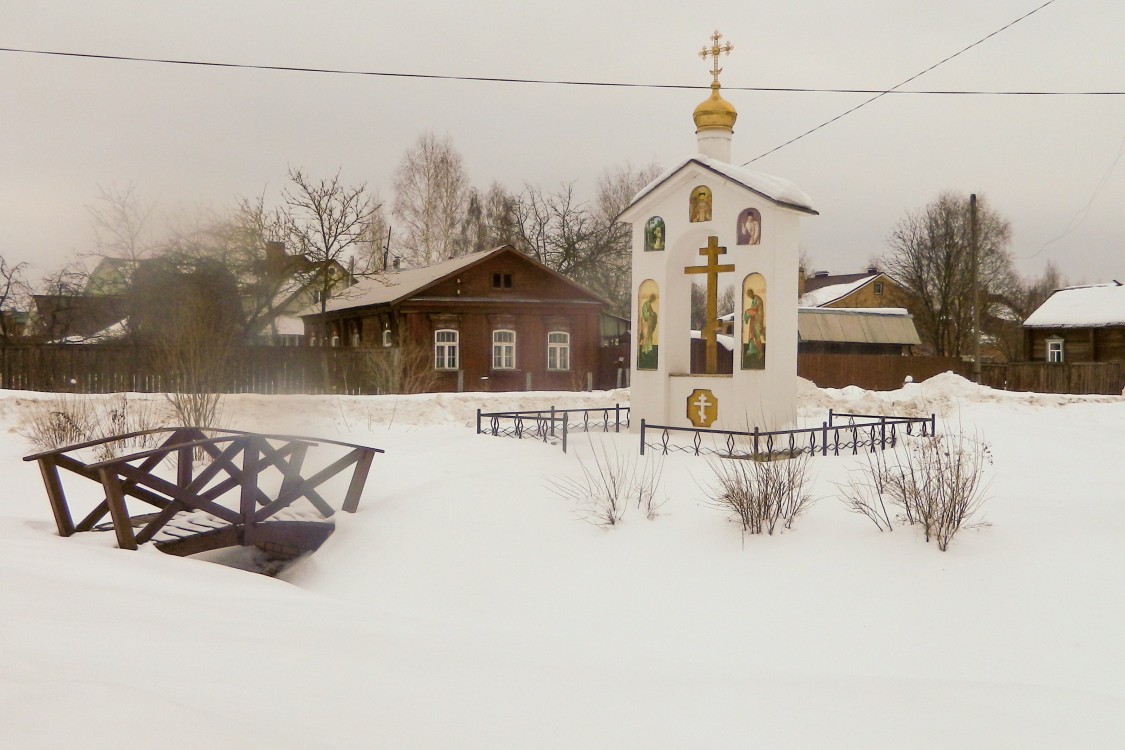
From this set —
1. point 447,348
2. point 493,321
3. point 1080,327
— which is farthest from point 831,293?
point 447,348

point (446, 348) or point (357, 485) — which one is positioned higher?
point (446, 348)

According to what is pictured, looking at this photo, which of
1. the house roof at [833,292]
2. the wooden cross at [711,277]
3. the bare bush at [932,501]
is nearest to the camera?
the bare bush at [932,501]

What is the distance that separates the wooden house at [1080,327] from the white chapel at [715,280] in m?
26.0

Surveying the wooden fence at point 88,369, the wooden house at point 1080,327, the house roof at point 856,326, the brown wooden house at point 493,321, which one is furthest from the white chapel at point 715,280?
the wooden house at point 1080,327

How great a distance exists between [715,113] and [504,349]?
47.5 ft

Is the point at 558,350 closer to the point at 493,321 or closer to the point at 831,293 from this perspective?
the point at 493,321

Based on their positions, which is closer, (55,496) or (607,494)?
(55,496)

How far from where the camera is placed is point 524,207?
119ft

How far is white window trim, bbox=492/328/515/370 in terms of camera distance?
2664 cm

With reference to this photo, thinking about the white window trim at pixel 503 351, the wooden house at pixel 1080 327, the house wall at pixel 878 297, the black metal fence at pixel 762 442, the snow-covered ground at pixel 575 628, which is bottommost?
the snow-covered ground at pixel 575 628

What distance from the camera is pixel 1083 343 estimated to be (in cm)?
3362

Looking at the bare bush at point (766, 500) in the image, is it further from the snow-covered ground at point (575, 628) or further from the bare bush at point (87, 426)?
the bare bush at point (87, 426)

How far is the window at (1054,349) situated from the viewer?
1358 inches

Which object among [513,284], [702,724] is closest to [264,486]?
[702,724]
